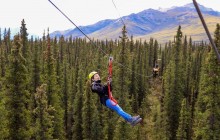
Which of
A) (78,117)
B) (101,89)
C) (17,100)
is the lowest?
(78,117)

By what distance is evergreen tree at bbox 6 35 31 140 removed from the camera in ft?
94.6

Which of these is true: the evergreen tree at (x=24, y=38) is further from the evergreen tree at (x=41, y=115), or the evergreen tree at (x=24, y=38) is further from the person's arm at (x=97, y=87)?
the person's arm at (x=97, y=87)

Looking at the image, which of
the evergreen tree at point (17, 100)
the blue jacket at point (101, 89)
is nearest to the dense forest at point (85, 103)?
the evergreen tree at point (17, 100)

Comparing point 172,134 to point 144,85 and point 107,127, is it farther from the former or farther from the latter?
point 144,85

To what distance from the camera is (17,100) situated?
2895 centimetres

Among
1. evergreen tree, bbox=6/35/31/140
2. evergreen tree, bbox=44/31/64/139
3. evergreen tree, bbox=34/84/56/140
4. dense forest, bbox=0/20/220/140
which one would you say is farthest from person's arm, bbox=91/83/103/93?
evergreen tree, bbox=44/31/64/139

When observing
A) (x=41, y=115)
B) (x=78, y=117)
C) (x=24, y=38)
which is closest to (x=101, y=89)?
(x=41, y=115)

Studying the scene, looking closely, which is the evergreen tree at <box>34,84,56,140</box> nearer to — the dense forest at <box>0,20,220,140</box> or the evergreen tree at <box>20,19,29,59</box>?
the dense forest at <box>0,20,220,140</box>

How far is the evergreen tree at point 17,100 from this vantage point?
94.6ft

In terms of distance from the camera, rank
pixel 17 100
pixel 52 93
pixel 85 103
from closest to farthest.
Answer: pixel 17 100 < pixel 52 93 < pixel 85 103

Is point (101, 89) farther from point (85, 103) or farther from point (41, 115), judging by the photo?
point (85, 103)

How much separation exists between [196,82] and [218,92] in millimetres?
42656

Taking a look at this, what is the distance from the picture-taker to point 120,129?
126 feet

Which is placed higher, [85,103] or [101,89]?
[101,89]
